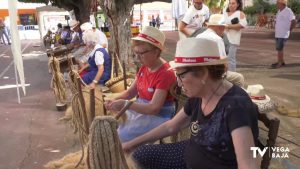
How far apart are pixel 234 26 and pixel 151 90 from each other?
3.33 metres

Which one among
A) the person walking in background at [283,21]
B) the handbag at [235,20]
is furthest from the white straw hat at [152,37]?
the person walking in background at [283,21]

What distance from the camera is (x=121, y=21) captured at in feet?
27.4

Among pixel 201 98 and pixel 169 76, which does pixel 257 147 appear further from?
pixel 169 76

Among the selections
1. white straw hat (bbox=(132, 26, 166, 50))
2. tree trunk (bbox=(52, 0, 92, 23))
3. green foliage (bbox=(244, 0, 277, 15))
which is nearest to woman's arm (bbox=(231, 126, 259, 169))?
white straw hat (bbox=(132, 26, 166, 50))

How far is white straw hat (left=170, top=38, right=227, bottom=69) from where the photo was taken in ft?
5.56

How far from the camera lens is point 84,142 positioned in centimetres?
315

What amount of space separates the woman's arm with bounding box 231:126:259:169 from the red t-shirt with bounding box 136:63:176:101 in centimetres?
115

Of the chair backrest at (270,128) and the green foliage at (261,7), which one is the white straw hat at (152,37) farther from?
the green foliage at (261,7)

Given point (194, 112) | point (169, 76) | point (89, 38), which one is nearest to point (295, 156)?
point (169, 76)

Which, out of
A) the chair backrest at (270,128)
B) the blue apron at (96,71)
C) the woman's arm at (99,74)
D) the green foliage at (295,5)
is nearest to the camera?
the chair backrest at (270,128)

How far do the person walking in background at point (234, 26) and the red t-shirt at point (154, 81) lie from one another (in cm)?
300

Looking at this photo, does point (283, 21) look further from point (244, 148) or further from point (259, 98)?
point (244, 148)

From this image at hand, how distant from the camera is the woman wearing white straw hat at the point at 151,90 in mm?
2639

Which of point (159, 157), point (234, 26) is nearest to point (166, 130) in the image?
point (159, 157)
